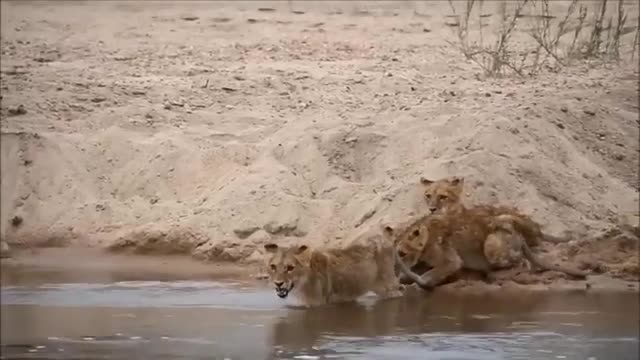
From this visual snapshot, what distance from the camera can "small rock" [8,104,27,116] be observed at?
275 inches

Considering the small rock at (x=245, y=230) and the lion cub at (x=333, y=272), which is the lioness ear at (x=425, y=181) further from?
the small rock at (x=245, y=230)

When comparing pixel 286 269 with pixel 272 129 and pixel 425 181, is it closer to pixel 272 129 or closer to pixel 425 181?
pixel 425 181

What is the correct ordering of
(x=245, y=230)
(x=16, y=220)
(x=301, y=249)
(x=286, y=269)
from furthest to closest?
(x=245, y=230), (x=16, y=220), (x=301, y=249), (x=286, y=269)

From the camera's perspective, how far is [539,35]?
7.38 m

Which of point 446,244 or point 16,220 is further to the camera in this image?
point 16,220

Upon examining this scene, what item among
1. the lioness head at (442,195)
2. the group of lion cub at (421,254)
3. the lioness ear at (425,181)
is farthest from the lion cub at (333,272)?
the lioness ear at (425,181)

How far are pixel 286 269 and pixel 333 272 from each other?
252 mm

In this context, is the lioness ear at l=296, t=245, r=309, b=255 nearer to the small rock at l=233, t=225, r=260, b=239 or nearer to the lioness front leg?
the lioness front leg

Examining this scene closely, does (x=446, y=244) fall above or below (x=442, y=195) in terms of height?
below

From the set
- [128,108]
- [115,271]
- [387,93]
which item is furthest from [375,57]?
[115,271]

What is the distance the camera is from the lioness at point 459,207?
662cm

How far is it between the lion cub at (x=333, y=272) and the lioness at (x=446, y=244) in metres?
0.12

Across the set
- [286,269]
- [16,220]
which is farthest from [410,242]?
[16,220]

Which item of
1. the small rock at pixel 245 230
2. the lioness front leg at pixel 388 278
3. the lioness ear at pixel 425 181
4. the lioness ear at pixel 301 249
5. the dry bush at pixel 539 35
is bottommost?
the lioness front leg at pixel 388 278
